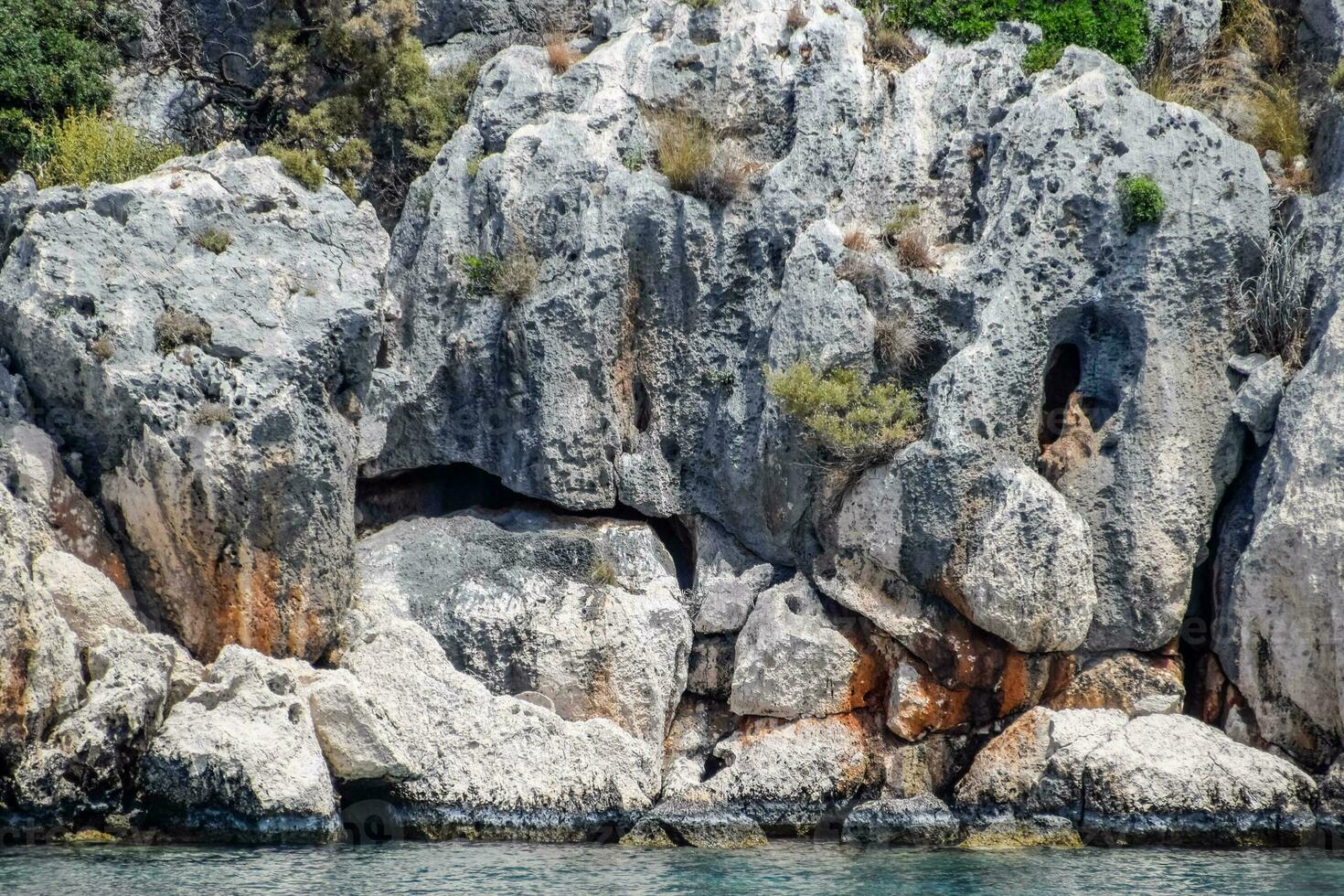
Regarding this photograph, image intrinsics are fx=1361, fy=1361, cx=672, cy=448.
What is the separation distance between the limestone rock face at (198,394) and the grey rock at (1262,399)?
396 inches

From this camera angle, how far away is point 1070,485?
51.3 ft

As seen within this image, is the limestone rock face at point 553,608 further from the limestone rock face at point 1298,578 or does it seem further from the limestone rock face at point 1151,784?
the limestone rock face at point 1298,578

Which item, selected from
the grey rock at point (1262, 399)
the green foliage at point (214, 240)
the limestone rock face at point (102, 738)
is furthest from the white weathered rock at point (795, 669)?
the green foliage at point (214, 240)

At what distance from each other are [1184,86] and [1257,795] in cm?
957

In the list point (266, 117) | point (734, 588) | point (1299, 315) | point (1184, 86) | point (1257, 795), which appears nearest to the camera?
point (1257, 795)

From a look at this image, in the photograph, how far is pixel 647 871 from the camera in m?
12.6

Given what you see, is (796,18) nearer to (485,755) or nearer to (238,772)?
(485,755)

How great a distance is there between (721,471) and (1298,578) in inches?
262

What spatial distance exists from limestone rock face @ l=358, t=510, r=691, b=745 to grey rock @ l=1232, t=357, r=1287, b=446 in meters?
6.93

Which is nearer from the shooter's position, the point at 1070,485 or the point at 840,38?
the point at 1070,485

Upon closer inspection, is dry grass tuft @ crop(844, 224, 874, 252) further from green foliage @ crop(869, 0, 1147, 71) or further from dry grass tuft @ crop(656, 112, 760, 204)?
green foliage @ crop(869, 0, 1147, 71)

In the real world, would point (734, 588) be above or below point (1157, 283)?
below

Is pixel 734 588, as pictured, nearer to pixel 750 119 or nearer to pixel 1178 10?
pixel 750 119

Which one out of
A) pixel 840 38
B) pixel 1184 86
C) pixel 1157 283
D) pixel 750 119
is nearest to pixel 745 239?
pixel 750 119
